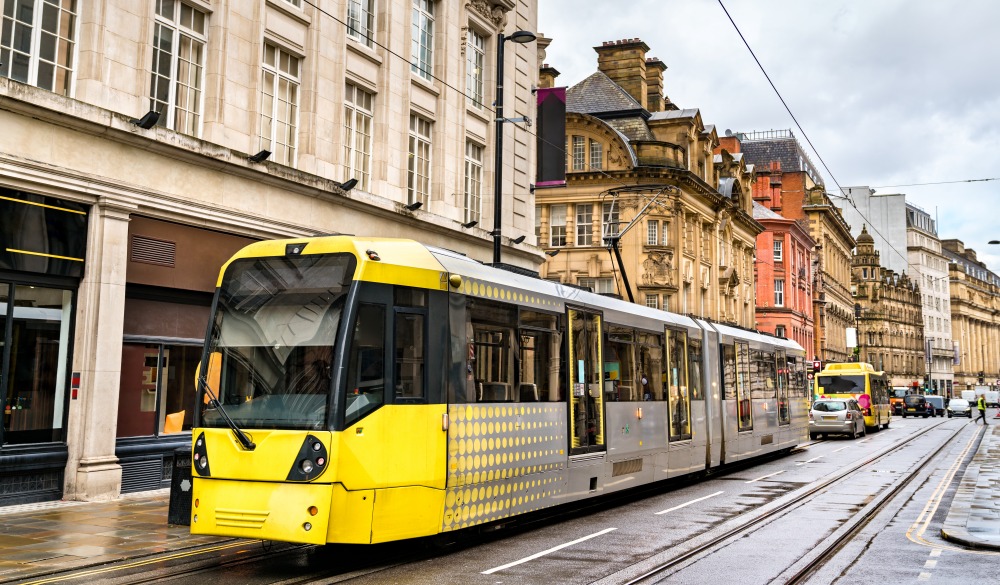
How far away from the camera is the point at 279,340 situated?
947cm

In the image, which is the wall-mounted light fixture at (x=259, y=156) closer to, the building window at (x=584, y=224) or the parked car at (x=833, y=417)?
the parked car at (x=833, y=417)

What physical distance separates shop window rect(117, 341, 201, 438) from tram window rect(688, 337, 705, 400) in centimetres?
916

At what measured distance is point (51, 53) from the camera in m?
14.2

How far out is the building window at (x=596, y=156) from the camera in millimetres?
48656

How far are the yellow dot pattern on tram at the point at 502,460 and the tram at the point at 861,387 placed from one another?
31.9 meters

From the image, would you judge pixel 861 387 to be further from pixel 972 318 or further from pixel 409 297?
pixel 972 318

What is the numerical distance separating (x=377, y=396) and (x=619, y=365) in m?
6.18

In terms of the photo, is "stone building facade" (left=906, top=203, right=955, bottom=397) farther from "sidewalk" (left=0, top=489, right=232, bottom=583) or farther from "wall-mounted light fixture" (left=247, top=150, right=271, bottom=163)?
"sidewalk" (left=0, top=489, right=232, bottom=583)

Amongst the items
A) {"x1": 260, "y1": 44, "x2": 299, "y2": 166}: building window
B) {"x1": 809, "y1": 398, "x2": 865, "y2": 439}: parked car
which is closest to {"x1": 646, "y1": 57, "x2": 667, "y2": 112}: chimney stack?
{"x1": 809, "y1": 398, "x2": 865, "y2": 439}: parked car

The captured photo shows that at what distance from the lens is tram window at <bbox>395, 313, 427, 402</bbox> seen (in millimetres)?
9719

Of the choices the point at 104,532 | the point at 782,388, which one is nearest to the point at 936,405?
the point at 782,388

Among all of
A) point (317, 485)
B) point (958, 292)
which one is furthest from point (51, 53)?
point (958, 292)

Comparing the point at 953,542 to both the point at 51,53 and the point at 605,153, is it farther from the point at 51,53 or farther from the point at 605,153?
the point at 605,153

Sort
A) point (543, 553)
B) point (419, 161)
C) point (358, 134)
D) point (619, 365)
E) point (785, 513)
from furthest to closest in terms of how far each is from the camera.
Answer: point (419, 161), point (358, 134), point (619, 365), point (785, 513), point (543, 553)
